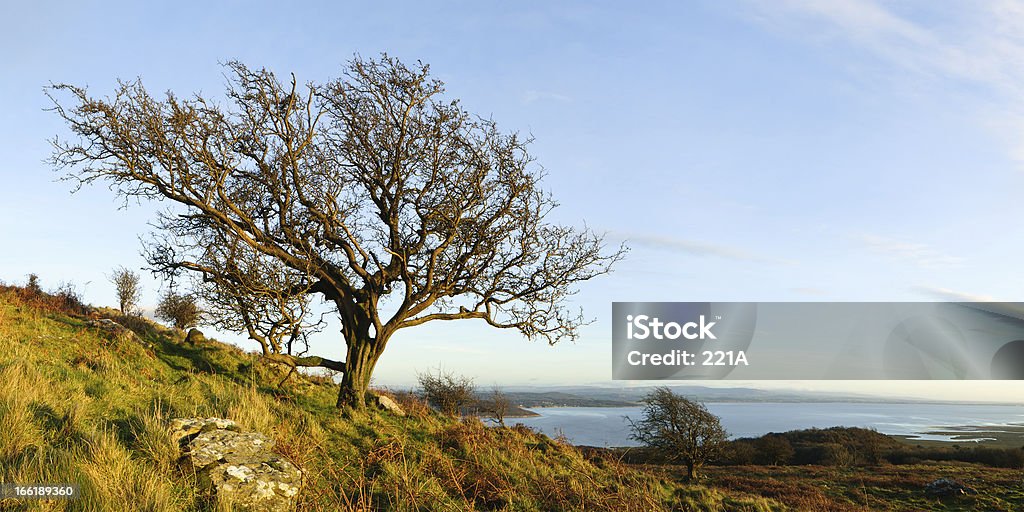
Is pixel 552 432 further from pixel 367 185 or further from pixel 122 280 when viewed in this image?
pixel 122 280

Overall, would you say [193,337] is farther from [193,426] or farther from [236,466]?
[236,466]

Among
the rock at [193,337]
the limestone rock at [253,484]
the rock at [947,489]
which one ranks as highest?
the rock at [193,337]

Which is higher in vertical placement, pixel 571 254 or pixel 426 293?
pixel 571 254

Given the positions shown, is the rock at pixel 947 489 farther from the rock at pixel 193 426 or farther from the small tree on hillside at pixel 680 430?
the rock at pixel 193 426

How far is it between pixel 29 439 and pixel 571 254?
1351 cm

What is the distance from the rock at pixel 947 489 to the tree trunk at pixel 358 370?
29477 millimetres

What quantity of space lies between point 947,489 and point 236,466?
34.9 meters

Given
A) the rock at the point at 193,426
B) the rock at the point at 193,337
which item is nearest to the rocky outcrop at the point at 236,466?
the rock at the point at 193,426

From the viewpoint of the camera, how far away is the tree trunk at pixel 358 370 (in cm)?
1695

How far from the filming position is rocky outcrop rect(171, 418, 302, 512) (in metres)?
7.86

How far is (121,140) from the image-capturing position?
15.0 metres

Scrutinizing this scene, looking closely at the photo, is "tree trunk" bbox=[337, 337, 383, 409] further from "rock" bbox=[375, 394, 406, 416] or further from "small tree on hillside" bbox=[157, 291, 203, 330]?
"small tree on hillside" bbox=[157, 291, 203, 330]

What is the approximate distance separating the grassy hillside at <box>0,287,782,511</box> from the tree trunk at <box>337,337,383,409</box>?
0.62 m

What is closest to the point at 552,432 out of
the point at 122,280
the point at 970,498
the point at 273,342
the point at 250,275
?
the point at 273,342
